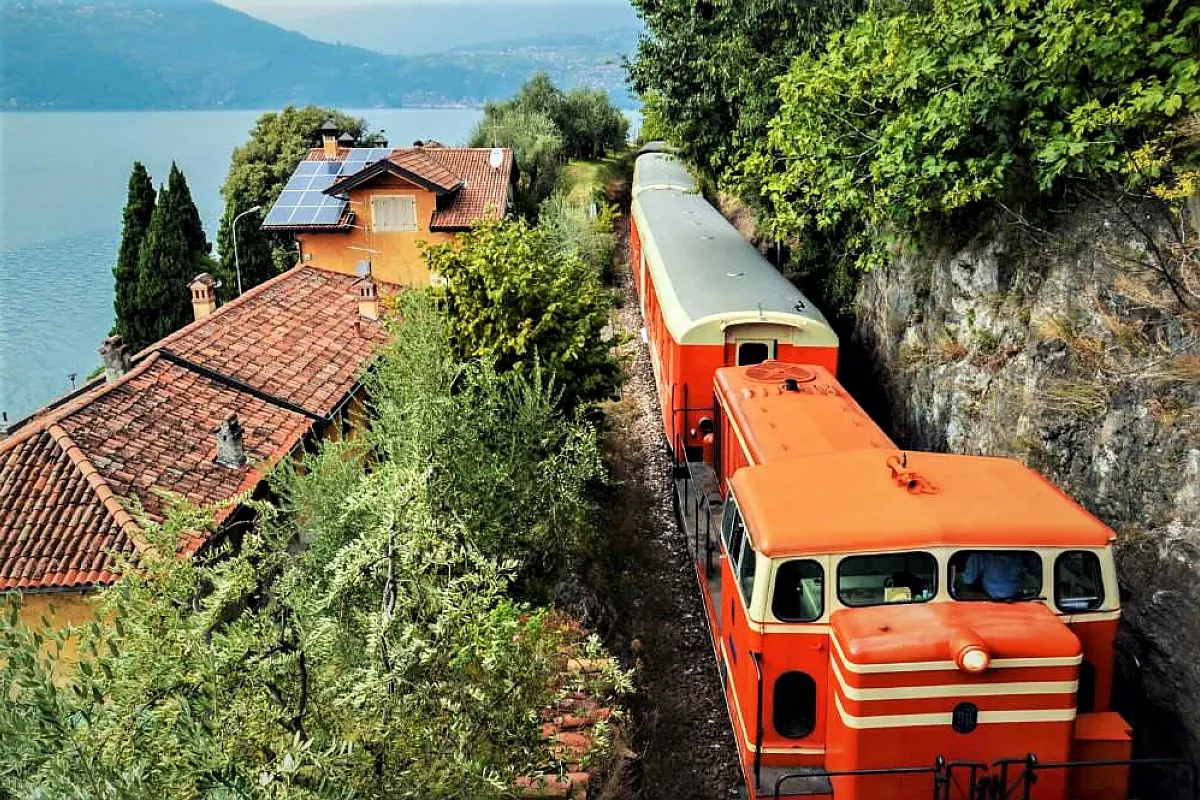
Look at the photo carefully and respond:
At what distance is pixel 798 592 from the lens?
744 centimetres

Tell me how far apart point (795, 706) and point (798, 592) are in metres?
1.08

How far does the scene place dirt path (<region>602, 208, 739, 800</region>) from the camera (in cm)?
999

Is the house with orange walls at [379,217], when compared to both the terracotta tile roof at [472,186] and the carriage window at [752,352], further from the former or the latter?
the carriage window at [752,352]

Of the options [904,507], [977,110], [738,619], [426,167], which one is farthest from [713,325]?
[426,167]

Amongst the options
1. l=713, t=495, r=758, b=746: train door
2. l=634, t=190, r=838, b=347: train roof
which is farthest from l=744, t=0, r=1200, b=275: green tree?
l=713, t=495, r=758, b=746: train door

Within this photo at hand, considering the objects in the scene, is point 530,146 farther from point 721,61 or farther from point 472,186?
point 721,61

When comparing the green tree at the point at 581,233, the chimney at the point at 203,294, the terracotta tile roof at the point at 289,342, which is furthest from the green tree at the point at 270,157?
the terracotta tile roof at the point at 289,342

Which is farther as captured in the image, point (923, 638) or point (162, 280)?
point (162, 280)

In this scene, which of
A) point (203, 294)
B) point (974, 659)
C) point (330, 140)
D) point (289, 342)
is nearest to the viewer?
point (974, 659)

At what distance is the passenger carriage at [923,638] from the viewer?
6805 millimetres

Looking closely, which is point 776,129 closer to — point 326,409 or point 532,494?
point 532,494

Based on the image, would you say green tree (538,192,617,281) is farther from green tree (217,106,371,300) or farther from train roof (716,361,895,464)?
train roof (716,361,895,464)

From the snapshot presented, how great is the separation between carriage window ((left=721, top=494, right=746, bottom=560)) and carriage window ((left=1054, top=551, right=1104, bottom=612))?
257cm

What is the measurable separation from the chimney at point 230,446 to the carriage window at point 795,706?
9.45 meters
